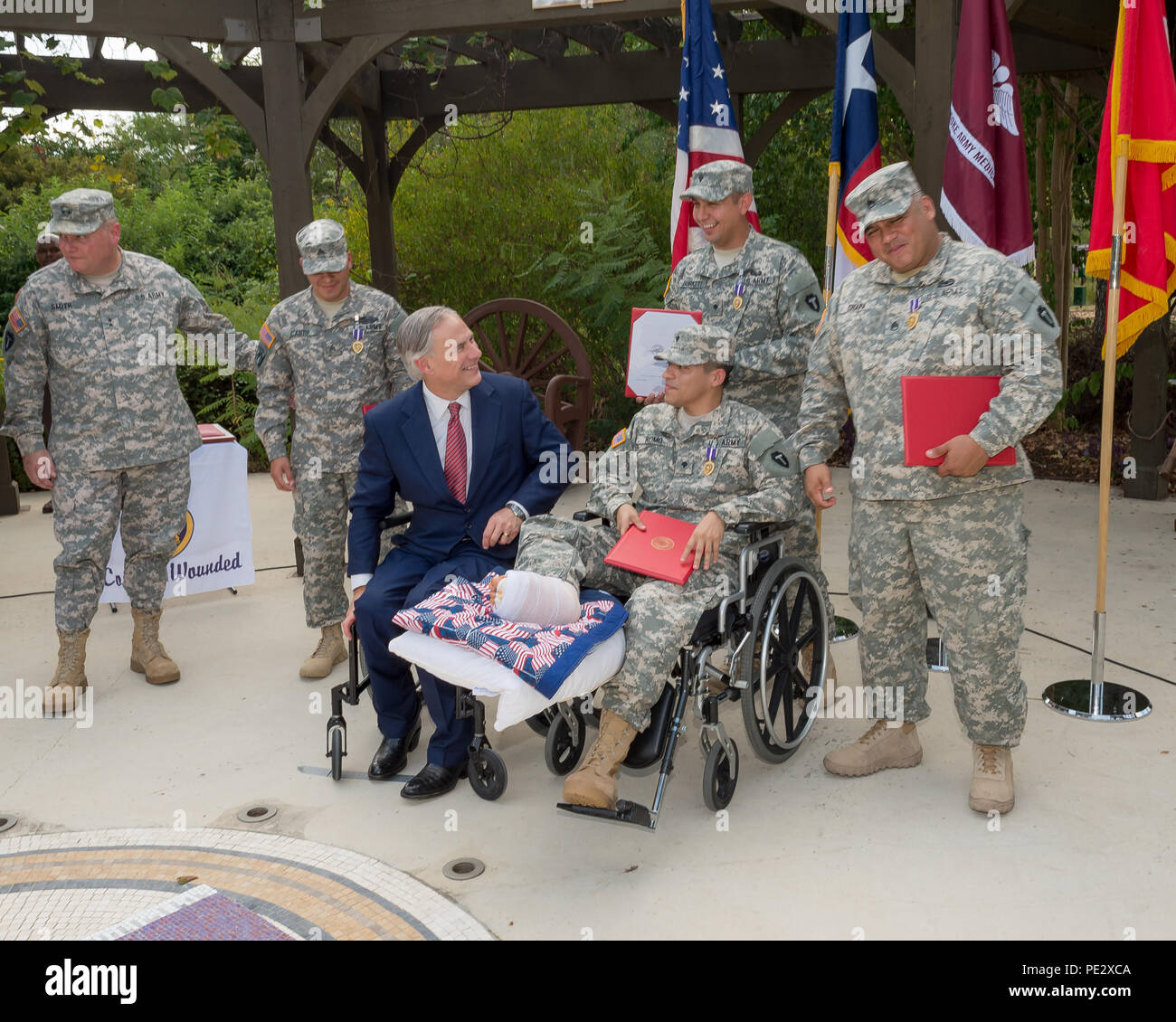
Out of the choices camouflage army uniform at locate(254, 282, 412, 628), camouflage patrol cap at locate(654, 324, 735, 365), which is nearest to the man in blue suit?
camouflage patrol cap at locate(654, 324, 735, 365)

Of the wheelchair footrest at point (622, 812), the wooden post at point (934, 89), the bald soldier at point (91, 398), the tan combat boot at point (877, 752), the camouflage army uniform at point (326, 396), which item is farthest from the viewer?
the wooden post at point (934, 89)

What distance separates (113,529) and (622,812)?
2.31 m

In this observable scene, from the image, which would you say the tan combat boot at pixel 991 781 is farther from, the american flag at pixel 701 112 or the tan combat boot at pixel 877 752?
the american flag at pixel 701 112

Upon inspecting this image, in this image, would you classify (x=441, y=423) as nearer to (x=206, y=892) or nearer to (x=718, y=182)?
(x=718, y=182)

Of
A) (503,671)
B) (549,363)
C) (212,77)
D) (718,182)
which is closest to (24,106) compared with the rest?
(212,77)

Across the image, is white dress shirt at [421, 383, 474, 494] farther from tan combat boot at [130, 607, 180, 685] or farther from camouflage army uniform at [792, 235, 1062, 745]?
tan combat boot at [130, 607, 180, 685]

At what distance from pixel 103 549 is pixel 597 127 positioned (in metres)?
8.18

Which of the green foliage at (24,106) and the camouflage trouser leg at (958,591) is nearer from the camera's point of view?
the camouflage trouser leg at (958,591)

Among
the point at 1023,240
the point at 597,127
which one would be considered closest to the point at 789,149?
the point at 597,127

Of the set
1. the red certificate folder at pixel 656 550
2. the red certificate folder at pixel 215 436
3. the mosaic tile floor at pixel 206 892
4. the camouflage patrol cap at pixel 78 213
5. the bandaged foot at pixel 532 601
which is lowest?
the mosaic tile floor at pixel 206 892

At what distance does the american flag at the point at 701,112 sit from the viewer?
4594 mm

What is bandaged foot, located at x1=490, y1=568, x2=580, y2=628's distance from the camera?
285 cm

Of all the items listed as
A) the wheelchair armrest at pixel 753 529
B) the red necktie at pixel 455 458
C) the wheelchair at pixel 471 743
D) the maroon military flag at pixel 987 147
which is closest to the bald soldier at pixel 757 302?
the wheelchair armrest at pixel 753 529

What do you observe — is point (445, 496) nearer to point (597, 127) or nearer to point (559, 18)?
point (559, 18)
